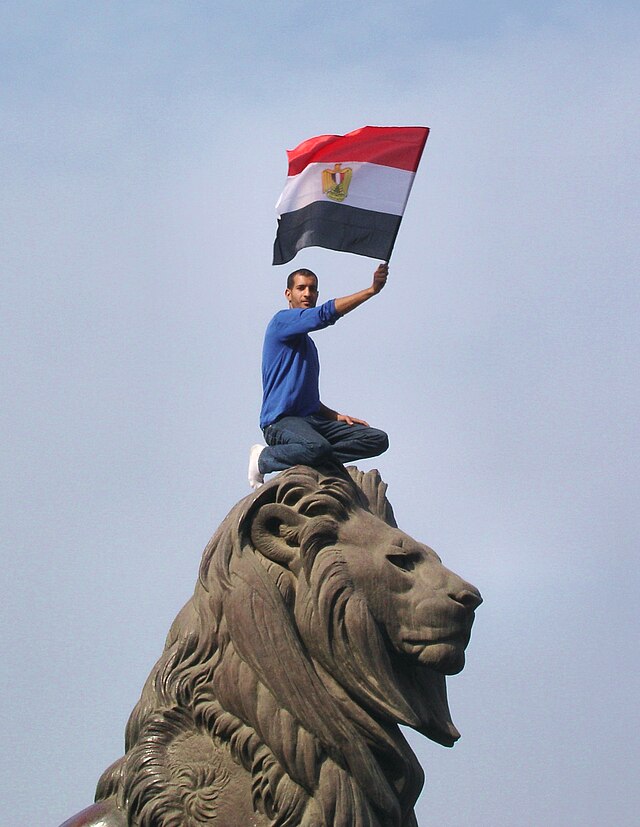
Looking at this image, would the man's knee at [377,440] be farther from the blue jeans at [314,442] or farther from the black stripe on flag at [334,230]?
the black stripe on flag at [334,230]

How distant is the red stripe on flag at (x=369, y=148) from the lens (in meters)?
11.4

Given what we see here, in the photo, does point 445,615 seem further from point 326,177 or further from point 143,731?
point 326,177

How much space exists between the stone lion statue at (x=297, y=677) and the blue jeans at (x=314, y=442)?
6.6 inches

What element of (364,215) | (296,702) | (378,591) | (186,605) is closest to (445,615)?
(378,591)

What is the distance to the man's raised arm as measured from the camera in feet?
33.6

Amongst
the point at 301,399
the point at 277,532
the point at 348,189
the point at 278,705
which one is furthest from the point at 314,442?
the point at 348,189

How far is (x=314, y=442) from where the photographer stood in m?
10.1

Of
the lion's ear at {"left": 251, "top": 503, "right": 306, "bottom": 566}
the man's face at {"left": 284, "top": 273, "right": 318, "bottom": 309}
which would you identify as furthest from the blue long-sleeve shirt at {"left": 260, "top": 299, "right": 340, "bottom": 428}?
the lion's ear at {"left": 251, "top": 503, "right": 306, "bottom": 566}

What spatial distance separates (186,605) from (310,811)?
5.61 feet

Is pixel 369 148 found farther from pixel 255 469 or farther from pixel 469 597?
pixel 469 597

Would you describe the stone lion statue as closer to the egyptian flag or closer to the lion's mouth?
the lion's mouth

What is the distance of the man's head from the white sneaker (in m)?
1.03

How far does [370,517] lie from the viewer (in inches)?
398

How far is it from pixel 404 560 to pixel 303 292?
2.06 m
